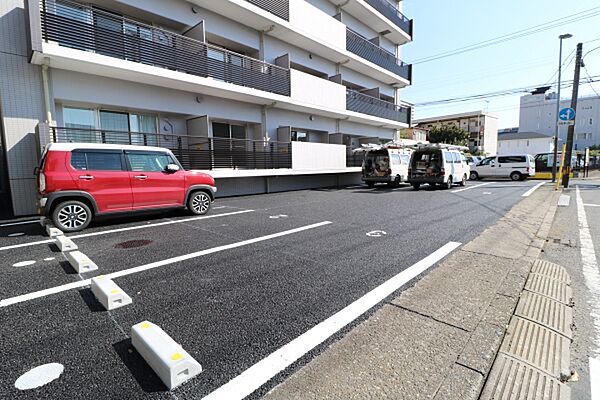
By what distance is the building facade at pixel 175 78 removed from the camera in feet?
24.7

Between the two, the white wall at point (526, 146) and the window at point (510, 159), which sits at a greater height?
the white wall at point (526, 146)

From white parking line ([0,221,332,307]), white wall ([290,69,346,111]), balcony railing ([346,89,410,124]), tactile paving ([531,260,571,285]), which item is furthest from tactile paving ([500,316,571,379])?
balcony railing ([346,89,410,124])

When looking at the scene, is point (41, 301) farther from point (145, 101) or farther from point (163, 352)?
point (145, 101)

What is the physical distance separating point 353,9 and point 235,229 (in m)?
18.3

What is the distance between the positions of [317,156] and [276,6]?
22.7 feet

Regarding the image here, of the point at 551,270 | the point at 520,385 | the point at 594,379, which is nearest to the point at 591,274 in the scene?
the point at 551,270

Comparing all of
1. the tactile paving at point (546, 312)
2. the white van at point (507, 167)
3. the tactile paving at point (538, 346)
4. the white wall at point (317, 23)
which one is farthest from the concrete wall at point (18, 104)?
the white van at point (507, 167)

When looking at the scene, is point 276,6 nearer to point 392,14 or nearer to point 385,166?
point 385,166

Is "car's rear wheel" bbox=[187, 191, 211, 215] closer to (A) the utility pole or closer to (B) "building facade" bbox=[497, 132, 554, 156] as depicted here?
(A) the utility pole

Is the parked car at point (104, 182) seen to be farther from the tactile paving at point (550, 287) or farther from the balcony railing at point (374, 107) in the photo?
the balcony railing at point (374, 107)

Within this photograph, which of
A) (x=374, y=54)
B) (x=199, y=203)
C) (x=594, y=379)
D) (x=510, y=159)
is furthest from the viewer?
(x=510, y=159)

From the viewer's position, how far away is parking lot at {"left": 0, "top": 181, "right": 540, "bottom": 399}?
6.59ft

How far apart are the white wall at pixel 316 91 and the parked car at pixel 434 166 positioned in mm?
5126

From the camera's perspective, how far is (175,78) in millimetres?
9414
